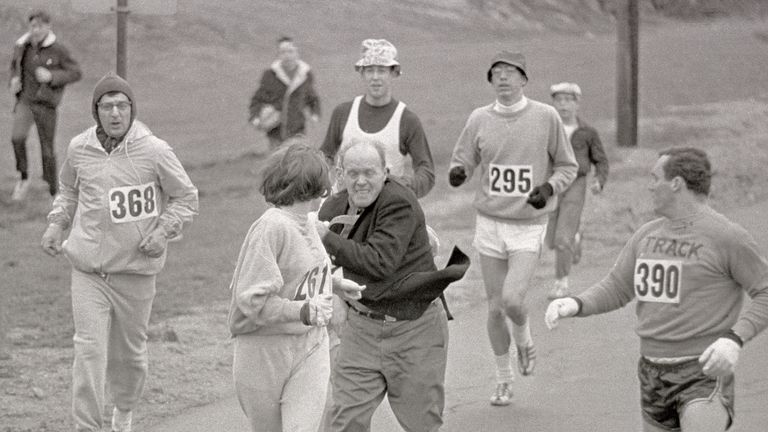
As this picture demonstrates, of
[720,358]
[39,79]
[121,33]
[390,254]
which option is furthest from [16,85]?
[720,358]

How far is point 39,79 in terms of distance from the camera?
594 inches

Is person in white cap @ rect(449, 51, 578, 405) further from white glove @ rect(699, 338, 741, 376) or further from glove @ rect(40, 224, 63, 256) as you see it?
white glove @ rect(699, 338, 741, 376)

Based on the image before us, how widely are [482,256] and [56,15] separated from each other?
58.6 feet

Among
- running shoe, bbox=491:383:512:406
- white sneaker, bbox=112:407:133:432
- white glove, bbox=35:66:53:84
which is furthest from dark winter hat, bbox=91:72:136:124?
white glove, bbox=35:66:53:84

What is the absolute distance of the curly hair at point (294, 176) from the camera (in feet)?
18.4

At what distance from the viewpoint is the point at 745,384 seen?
29.1 feet

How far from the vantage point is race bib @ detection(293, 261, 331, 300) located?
225 inches

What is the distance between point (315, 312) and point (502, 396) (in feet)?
10.7

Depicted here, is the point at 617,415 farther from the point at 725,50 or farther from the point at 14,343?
the point at 725,50

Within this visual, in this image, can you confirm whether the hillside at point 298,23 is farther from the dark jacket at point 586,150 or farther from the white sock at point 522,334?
the white sock at point 522,334

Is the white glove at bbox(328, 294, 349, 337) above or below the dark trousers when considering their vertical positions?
below

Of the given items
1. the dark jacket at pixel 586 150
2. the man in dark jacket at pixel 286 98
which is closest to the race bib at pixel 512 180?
the dark jacket at pixel 586 150

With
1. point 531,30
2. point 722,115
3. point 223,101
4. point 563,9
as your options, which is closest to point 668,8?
point 563,9

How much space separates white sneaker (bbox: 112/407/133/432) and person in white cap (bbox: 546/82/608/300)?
16.0ft
